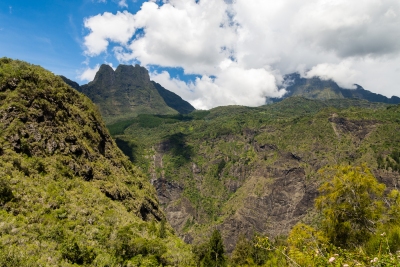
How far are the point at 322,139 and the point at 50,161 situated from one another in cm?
19337

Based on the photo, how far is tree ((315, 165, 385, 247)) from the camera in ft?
62.4

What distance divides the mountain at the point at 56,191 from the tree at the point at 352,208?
65.4 feet

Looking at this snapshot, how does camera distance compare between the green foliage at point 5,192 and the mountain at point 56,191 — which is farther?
the green foliage at point 5,192

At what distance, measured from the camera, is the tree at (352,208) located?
19031mm

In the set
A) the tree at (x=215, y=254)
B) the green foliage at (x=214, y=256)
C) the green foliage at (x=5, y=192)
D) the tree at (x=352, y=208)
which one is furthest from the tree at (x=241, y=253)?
the green foliage at (x=5, y=192)

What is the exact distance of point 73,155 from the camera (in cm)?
3900

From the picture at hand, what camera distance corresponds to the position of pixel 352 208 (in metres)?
19.7

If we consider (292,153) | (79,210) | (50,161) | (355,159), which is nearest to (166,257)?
(79,210)

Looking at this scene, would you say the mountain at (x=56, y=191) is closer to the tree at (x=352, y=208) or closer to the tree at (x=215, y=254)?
the tree at (x=215, y=254)

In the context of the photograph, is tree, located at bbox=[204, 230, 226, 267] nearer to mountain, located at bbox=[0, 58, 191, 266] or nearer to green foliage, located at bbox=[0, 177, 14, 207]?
mountain, located at bbox=[0, 58, 191, 266]

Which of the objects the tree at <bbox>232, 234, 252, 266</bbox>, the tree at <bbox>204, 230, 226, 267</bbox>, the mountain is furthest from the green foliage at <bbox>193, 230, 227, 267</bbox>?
the mountain

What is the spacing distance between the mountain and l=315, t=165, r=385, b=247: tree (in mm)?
19942

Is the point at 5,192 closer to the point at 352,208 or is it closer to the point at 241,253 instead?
the point at 352,208

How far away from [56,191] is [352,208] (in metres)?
30.8
